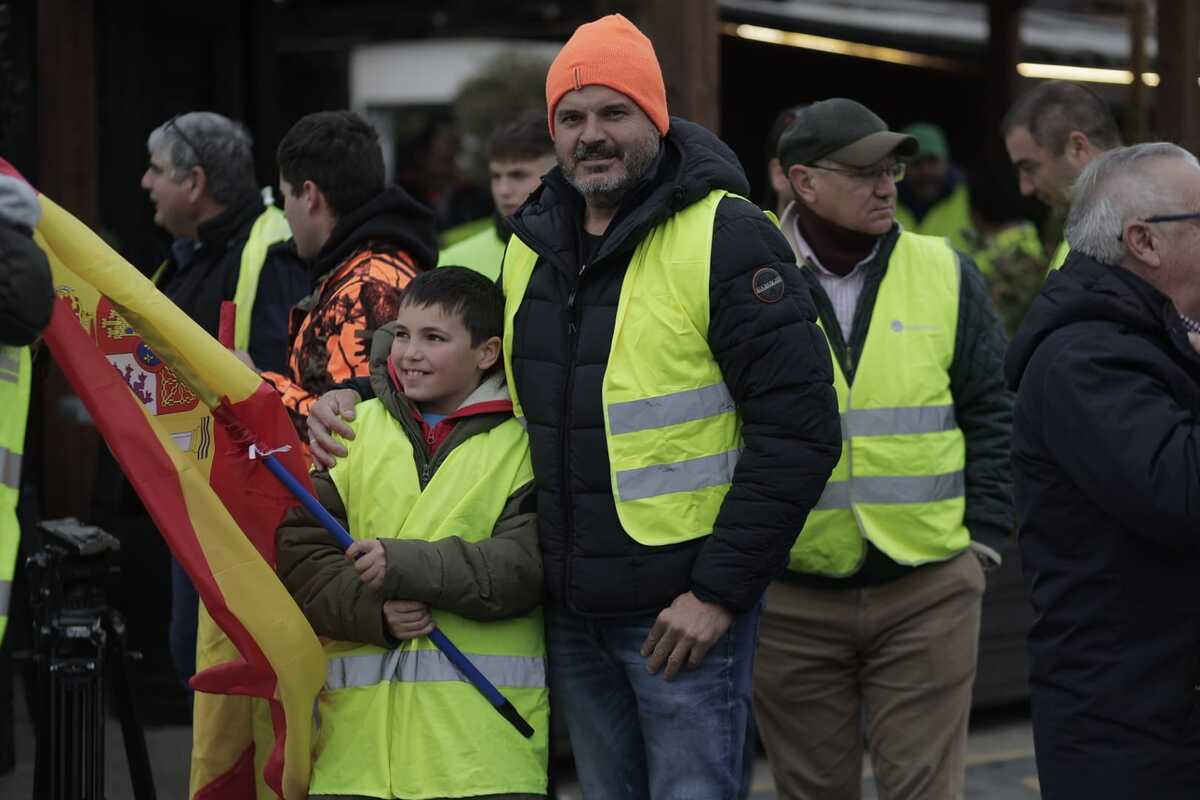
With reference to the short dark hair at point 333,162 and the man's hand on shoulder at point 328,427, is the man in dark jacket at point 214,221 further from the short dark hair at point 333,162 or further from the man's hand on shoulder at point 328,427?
the man's hand on shoulder at point 328,427

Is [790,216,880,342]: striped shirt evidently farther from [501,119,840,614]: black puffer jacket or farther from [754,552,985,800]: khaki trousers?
[501,119,840,614]: black puffer jacket

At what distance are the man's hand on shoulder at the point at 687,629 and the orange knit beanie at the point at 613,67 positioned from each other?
0.97m

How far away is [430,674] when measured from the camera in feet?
12.0

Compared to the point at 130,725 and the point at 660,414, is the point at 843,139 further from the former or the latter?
the point at 130,725

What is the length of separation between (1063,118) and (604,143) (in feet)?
6.56

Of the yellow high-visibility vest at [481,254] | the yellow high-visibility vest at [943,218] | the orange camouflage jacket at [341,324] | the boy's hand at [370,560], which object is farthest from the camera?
the yellow high-visibility vest at [943,218]

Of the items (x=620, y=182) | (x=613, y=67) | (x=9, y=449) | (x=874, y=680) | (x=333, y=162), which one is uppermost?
(x=613, y=67)

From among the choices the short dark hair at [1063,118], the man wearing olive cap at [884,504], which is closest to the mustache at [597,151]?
the man wearing olive cap at [884,504]

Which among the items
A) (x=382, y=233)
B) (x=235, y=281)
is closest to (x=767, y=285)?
(x=382, y=233)

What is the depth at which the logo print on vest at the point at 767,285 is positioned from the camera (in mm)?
3586

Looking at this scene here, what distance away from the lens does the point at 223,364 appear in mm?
3654

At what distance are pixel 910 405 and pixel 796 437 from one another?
1.03 metres

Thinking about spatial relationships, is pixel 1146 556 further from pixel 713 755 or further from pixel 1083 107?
pixel 1083 107

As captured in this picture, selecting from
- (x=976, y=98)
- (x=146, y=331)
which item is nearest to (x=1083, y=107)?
(x=146, y=331)
